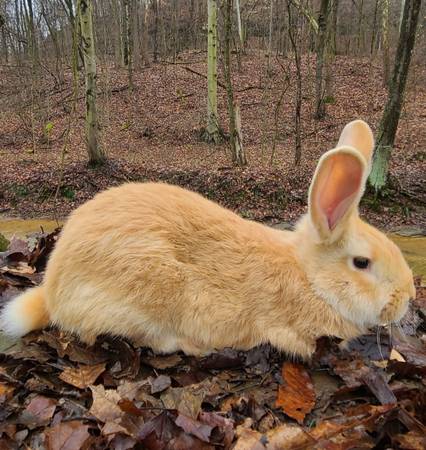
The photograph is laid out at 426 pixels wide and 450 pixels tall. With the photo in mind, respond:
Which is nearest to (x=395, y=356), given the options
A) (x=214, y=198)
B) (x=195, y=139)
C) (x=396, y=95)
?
(x=396, y=95)

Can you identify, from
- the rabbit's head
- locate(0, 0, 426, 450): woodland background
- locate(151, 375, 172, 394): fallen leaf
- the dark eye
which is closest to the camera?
locate(0, 0, 426, 450): woodland background

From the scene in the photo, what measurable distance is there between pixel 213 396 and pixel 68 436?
691 mm

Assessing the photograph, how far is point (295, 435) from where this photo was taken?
6.15ft

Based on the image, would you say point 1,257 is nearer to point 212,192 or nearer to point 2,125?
→ point 212,192

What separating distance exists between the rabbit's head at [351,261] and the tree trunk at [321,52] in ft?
38.9

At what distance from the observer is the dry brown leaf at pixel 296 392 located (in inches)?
84.9

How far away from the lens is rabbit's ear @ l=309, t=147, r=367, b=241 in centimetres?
232

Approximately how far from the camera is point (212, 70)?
14.8 metres

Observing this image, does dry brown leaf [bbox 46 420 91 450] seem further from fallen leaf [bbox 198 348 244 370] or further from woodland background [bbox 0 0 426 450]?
fallen leaf [bbox 198 348 244 370]

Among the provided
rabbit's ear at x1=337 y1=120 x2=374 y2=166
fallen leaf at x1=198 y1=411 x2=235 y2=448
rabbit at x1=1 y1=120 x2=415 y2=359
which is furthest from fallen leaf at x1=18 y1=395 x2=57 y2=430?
rabbit's ear at x1=337 y1=120 x2=374 y2=166

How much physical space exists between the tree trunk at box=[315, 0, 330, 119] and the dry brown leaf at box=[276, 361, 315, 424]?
12442 millimetres

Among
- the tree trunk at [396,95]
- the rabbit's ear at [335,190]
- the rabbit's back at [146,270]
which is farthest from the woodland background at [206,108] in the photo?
the rabbit's ear at [335,190]

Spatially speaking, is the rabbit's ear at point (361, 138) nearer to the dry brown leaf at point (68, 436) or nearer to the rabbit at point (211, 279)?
the rabbit at point (211, 279)

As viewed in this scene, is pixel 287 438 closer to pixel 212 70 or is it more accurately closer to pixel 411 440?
pixel 411 440
